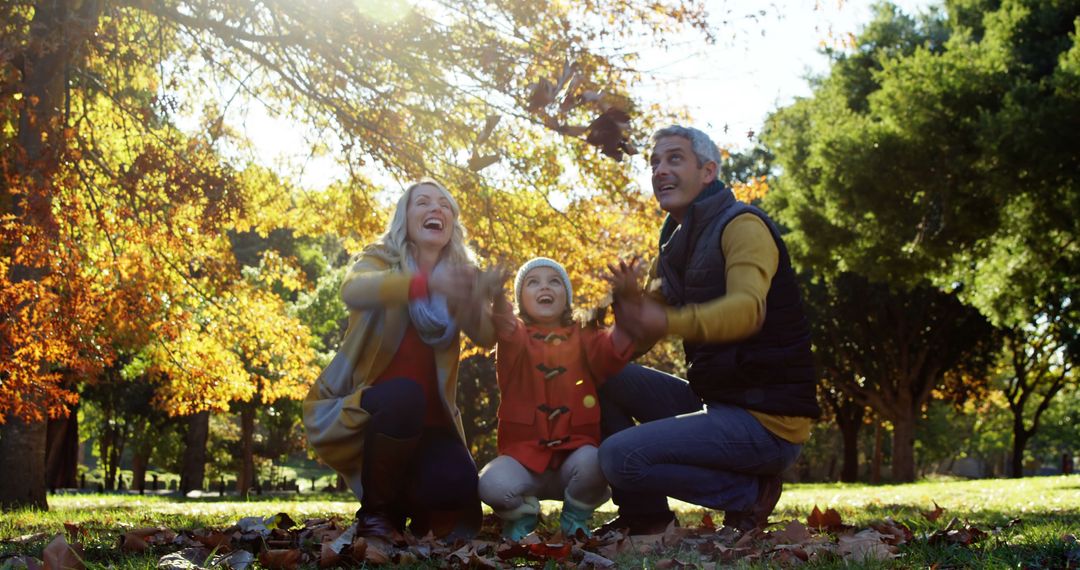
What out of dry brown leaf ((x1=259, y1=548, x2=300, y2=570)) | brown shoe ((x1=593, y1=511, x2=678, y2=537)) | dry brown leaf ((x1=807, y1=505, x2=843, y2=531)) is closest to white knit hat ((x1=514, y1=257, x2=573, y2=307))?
brown shoe ((x1=593, y1=511, x2=678, y2=537))

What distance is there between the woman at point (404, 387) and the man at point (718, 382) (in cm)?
83

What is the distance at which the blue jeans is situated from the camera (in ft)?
14.2

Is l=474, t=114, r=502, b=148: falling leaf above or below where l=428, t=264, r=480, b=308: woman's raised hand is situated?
above

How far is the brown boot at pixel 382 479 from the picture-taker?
171 inches

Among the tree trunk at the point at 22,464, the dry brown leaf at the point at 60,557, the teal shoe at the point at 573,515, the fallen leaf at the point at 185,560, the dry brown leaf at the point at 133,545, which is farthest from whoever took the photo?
the tree trunk at the point at 22,464

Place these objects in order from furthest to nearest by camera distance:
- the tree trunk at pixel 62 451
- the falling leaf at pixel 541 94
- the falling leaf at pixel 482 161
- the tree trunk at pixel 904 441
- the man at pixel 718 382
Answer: the tree trunk at pixel 904 441 → the tree trunk at pixel 62 451 → the falling leaf at pixel 482 161 → the falling leaf at pixel 541 94 → the man at pixel 718 382

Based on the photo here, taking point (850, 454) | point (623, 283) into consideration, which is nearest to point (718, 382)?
point (623, 283)

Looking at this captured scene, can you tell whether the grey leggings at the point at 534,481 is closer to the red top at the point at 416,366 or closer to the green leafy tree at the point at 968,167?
the red top at the point at 416,366

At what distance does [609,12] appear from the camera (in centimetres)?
930

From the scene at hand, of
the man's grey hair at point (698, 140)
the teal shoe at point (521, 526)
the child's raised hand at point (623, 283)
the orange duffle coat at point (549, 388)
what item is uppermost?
the man's grey hair at point (698, 140)

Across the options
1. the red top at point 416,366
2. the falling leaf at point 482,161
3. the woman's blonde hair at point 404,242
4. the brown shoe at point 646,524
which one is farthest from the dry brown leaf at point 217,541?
the falling leaf at point 482,161

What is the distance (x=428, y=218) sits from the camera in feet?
15.8

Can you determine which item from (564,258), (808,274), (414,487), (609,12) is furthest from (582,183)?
(808,274)

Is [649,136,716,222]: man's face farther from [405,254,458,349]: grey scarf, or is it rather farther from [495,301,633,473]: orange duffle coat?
[405,254,458,349]: grey scarf
